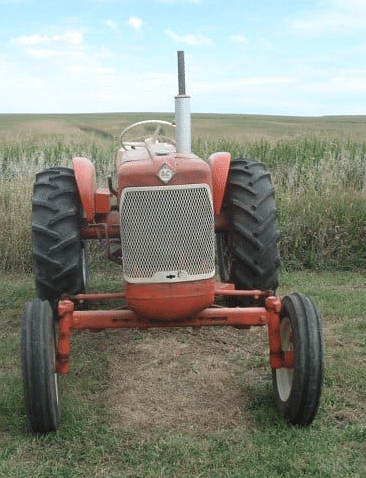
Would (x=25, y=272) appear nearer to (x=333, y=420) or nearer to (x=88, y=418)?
(x=88, y=418)

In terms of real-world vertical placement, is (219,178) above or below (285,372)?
above

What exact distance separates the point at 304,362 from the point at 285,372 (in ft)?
1.44

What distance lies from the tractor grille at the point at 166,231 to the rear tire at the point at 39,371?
55 centimetres

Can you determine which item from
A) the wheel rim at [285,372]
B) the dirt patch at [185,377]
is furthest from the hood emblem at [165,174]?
the dirt patch at [185,377]

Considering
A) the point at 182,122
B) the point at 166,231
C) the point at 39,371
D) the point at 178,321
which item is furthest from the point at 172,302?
the point at 182,122

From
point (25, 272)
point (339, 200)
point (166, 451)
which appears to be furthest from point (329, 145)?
point (166, 451)

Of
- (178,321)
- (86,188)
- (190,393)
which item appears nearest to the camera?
(178,321)

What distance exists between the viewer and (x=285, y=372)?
4195 mm

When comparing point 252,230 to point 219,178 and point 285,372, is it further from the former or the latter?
point 285,372

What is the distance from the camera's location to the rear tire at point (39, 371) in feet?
A: 12.2

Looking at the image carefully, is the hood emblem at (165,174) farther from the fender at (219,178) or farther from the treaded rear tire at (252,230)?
the treaded rear tire at (252,230)

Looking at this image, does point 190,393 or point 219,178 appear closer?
point 190,393

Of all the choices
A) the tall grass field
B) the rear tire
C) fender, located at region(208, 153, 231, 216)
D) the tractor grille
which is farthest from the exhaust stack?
the tall grass field

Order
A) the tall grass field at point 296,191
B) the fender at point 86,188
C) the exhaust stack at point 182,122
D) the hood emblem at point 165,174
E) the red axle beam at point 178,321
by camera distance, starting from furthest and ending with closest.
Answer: the tall grass field at point 296,191
the fender at point 86,188
the exhaust stack at point 182,122
the red axle beam at point 178,321
the hood emblem at point 165,174
